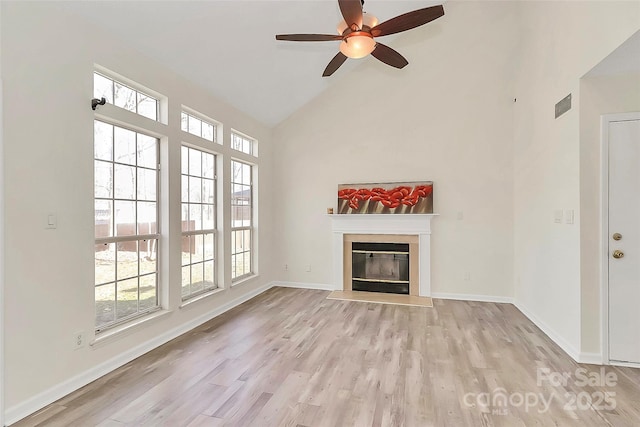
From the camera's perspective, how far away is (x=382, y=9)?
414cm

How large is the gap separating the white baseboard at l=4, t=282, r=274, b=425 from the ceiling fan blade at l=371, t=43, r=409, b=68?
357cm

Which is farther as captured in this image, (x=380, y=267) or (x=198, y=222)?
(x=380, y=267)

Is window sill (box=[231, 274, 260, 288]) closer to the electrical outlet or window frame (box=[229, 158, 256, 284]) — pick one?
window frame (box=[229, 158, 256, 284])

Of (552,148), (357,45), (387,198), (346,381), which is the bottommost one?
(346,381)

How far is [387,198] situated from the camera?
511 centimetres

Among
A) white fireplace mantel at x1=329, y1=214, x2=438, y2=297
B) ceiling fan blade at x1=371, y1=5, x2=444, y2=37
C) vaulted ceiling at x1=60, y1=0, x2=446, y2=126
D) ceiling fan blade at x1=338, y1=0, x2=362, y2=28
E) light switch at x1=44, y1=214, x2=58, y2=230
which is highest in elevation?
vaulted ceiling at x1=60, y1=0, x2=446, y2=126

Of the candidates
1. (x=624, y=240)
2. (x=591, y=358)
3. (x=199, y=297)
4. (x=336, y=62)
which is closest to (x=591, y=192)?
(x=624, y=240)

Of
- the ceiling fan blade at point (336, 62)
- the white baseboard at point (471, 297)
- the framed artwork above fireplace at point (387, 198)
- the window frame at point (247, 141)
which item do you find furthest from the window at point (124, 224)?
the white baseboard at point (471, 297)

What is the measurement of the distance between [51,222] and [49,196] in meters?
0.19

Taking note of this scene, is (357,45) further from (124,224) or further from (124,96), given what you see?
(124,224)

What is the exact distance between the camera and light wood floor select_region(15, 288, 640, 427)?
202 centimetres

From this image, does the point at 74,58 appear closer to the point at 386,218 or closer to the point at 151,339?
the point at 151,339

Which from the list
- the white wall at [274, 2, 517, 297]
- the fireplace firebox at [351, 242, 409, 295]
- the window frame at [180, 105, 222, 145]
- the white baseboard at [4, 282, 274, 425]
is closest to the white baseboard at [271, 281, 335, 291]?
the white wall at [274, 2, 517, 297]

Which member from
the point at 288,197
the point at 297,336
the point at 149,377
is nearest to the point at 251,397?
the point at 149,377
